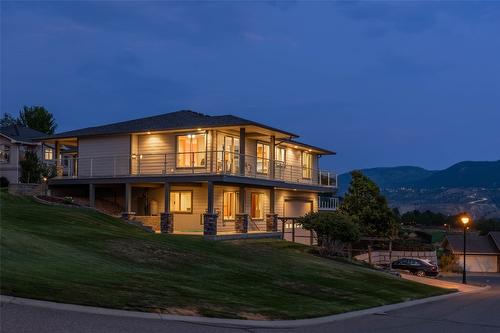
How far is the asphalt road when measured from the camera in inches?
415

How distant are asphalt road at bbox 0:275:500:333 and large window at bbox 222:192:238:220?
17280 mm

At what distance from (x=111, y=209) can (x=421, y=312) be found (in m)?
23.4

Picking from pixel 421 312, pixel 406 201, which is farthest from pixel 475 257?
pixel 406 201

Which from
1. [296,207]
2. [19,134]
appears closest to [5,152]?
[19,134]

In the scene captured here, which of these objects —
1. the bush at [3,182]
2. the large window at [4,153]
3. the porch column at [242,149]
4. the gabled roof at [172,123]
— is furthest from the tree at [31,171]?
the porch column at [242,149]

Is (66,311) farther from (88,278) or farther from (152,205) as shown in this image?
(152,205)

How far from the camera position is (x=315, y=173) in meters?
47.6

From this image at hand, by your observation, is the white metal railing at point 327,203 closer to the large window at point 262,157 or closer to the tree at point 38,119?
the large window at point 262,157

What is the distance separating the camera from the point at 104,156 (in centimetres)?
3828

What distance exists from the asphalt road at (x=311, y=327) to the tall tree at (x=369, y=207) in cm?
2900

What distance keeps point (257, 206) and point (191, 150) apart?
264 inches

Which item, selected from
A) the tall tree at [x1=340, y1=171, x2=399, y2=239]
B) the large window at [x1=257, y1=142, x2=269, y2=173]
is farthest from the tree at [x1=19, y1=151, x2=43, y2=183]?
the tall tree at [x1=340, y1=171, x2=399, y2=239]

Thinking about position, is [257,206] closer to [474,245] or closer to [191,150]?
[191,150]

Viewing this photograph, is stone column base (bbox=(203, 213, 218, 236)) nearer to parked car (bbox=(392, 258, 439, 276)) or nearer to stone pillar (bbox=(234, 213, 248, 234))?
stone pillar (bbox=(234, 213, 248, 234))
